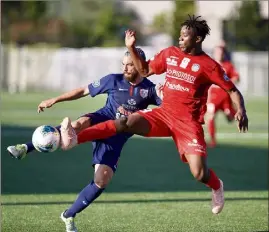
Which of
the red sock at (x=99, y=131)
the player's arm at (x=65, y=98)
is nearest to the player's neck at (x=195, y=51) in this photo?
the red sock at (x=99, y=131)

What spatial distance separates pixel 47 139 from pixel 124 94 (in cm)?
145

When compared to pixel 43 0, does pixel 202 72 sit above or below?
above

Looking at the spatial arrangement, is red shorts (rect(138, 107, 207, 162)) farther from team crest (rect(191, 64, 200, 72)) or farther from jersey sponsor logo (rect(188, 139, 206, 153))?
team crest (rect(191, 64, 200, 72))

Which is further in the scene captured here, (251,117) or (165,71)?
(251,117)

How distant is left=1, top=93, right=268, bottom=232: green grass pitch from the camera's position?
1095 cm

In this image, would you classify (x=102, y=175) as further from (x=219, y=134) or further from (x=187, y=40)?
(x=219, y=134)

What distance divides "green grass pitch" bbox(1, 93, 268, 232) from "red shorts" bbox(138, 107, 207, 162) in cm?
122

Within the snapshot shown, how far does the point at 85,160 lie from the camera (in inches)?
707

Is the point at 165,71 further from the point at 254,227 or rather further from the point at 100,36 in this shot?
the point at 100,36

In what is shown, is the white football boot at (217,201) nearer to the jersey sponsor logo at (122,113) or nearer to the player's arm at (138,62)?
the jersey sponsor logo at (122,113)

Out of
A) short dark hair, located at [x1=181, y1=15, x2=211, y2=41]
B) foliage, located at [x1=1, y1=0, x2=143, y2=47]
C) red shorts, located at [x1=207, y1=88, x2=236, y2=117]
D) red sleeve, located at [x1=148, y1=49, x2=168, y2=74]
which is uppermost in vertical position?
short dark hair, located at [x1=181, y1=15, x2=211, y2=41]

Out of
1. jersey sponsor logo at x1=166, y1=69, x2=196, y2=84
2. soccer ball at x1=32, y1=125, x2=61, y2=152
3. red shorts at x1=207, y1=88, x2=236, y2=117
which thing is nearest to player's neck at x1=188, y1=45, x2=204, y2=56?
jersey sponsor logo at x1=166, y1=69, x2=196, y2=84

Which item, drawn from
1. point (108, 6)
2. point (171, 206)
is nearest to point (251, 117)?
point (171, 206)

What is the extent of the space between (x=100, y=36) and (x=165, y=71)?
53568 mm
